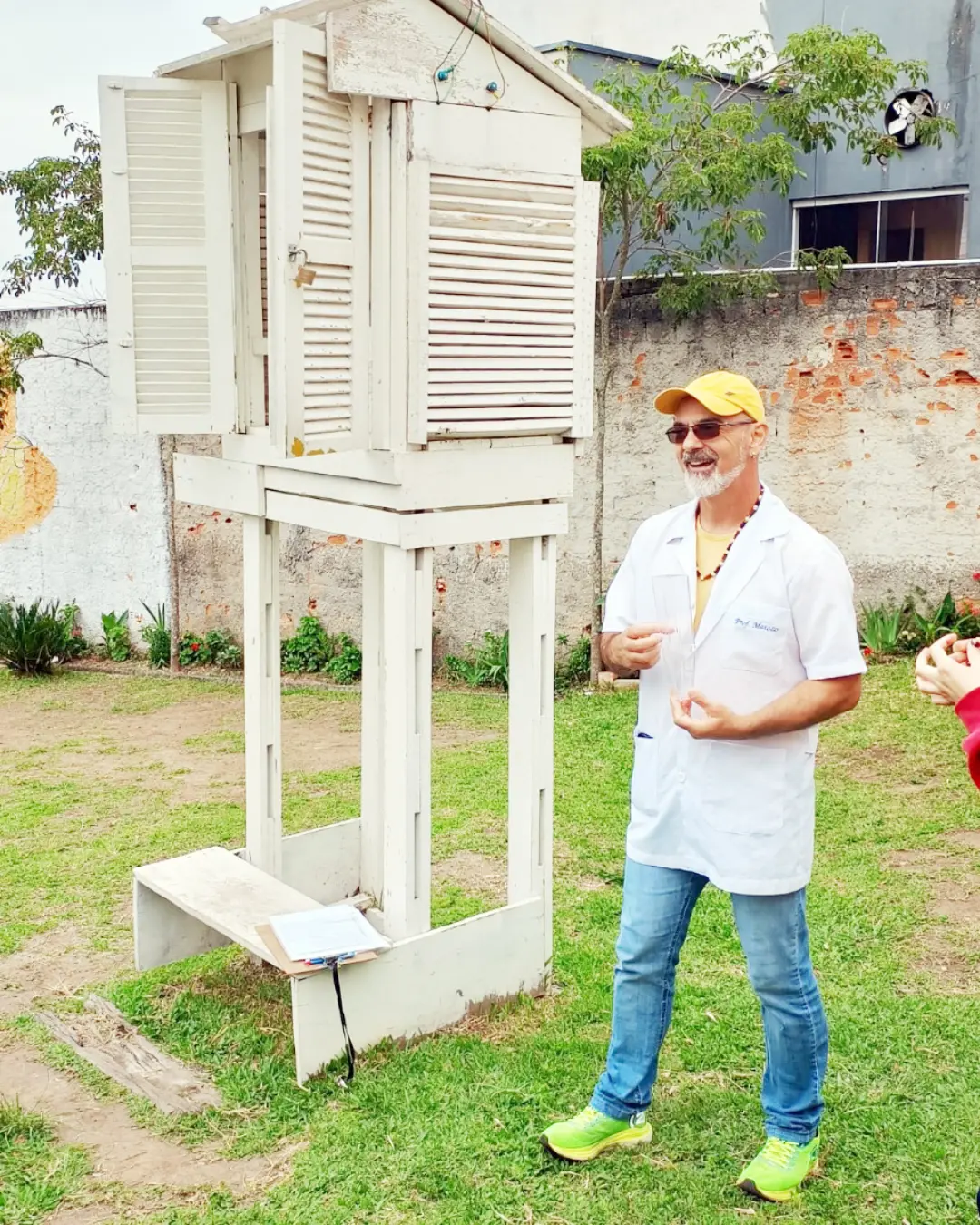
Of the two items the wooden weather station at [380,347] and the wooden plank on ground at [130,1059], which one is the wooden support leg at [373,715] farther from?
the wooden plank on ground at [130,1059]

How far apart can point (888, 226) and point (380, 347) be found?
896 centimetres

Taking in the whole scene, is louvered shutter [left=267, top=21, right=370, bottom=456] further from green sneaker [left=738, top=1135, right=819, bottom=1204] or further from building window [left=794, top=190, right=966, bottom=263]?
building window [left=794, top=190, right=966, bottom=263]

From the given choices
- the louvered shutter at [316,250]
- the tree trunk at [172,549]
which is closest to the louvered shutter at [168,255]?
the louvered shutter at [316,250]

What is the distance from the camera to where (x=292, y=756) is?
27.2ft

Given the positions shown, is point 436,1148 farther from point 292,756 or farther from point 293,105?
point 292,756

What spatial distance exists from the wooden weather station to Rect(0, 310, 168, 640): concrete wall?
21.9 feet

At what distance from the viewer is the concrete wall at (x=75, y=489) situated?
37.1ft

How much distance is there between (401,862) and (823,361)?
597 centimetres

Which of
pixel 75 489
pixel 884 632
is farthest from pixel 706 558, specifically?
pixel 75 489

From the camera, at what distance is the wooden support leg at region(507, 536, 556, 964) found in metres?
4.51

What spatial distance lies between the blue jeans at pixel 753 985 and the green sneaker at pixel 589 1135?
34mm

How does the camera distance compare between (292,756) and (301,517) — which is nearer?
(301,517)

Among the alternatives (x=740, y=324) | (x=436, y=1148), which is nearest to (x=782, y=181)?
(x=740, y=324)

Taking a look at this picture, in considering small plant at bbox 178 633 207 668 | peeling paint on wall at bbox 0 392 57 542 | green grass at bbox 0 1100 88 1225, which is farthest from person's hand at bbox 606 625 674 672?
peeling paint on wall at bbox 0 392 57 542
